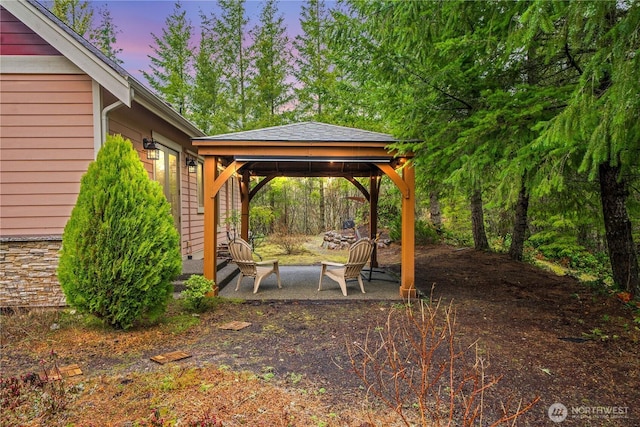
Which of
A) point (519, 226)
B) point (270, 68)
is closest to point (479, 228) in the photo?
point (519, 226)

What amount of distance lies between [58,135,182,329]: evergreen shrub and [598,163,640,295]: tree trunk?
6.00m

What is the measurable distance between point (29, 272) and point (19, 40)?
10.8 ft

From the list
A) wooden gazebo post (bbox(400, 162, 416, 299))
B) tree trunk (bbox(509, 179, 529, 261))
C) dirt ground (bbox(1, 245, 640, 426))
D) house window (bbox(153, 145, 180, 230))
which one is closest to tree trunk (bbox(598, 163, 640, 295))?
dirt ground (bbox(1, 245, 640, 426))

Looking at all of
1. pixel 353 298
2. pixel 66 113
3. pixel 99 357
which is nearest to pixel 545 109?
pixel 353 298

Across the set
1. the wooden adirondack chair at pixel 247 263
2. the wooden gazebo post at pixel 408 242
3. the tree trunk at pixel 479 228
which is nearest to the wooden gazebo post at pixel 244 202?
the wooden adirondack chair at pixel 247 263

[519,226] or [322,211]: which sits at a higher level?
[322,211]

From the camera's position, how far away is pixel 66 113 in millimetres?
5012

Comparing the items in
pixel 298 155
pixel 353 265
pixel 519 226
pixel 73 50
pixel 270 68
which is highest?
pixel 270 68

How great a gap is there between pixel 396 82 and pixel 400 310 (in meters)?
3.15

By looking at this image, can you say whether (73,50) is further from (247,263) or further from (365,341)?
(365,341)

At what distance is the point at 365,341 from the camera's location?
3.19m

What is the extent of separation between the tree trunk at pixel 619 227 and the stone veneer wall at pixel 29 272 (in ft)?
25.5

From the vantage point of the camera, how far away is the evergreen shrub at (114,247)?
3795 mm

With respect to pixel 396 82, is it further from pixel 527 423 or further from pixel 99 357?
pixel 99 357
